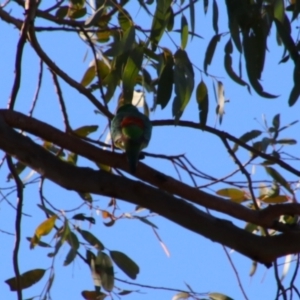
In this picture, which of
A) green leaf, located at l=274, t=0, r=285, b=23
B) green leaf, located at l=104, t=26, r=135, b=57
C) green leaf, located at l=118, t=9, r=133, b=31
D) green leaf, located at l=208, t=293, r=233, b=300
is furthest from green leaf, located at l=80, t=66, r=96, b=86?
green leaf, located at l=208, t=293, r=233, b=300

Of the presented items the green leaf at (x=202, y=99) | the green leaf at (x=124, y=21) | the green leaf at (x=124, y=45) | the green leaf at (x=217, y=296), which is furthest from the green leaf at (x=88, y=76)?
the green leaf at (x=217, y=296)

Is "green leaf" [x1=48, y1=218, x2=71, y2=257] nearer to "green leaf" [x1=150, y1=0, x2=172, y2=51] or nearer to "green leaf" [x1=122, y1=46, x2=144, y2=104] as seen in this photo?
"green leaf" [x1=122, y1=46, x2=144, y2=104]

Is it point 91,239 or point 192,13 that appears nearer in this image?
point 192,13

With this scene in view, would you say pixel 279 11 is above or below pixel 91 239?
above

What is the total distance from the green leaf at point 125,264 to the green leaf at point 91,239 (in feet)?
0.18

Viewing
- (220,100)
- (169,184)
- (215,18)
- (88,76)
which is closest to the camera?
(169,184)

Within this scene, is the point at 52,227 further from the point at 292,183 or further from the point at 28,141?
the point at 292,183

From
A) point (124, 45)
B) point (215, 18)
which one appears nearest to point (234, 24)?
point (215, 18)

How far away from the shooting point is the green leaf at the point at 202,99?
10.0 feet

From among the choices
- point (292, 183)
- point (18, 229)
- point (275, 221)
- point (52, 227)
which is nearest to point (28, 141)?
point (18, 229)

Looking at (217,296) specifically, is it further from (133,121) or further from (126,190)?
(133,121)

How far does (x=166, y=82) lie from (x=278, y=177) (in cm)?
82

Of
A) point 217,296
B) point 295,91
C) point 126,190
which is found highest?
point 295,91

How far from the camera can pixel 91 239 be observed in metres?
3.07
